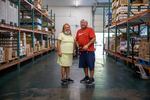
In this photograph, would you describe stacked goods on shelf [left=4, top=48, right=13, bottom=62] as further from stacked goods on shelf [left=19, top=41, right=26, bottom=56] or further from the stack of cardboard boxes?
stacked goods on shelf [left=19, top=41, right=26, bottom=56]

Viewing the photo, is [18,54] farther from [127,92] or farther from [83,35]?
[127,92]

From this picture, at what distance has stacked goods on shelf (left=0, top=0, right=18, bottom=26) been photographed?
7.27 metres

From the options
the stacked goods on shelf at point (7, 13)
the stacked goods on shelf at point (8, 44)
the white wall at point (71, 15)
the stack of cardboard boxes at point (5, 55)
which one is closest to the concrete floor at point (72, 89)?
the stack of cardboard boxes at point (5, 55)

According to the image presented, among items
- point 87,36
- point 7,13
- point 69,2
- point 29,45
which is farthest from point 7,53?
point 69,2

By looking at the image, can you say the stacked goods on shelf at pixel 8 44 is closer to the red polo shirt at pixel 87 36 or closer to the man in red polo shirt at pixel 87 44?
the man in red polo shirt at pixel 87 44

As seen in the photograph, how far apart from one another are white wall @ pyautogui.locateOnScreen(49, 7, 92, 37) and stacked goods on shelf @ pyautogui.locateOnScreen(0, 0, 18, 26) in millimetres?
20314

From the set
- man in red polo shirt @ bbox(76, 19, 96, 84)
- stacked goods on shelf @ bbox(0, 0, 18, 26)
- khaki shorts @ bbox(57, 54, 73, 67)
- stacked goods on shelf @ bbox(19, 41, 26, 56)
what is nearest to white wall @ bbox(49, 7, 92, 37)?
stacked goods on shelf @ bbox(19, 41, 26, 56)

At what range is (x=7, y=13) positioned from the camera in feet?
25.4

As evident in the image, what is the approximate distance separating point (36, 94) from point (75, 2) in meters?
21.9

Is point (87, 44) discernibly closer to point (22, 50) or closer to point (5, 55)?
point (5, 55)

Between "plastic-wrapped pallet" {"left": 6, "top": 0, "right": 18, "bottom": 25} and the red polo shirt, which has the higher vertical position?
"plastic-wrapped pallet" {"left": 6, "top": 0, "right": 18, "bottom": 25}

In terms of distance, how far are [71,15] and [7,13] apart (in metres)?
21.5

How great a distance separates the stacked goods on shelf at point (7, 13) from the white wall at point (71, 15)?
20.3 metres

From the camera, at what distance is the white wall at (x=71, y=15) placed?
94.9ft
